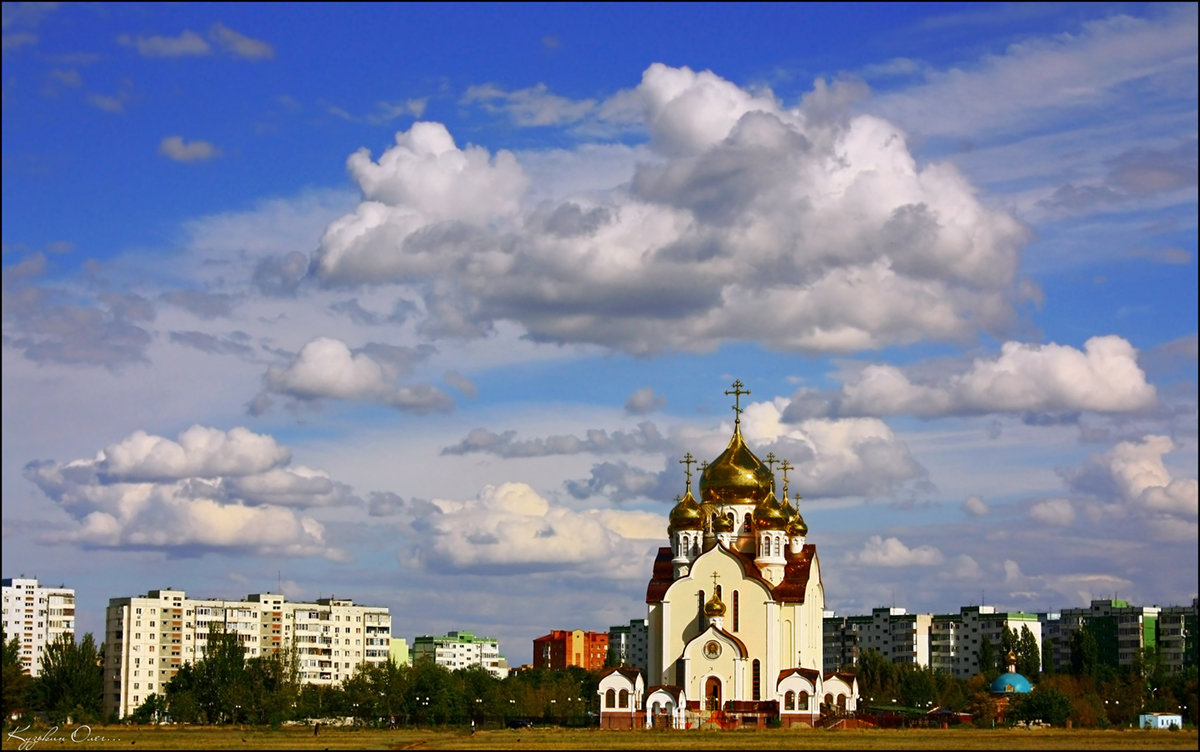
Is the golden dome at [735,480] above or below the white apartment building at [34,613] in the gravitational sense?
above

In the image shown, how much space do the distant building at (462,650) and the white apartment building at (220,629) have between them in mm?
39790

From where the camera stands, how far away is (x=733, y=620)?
7006 cm

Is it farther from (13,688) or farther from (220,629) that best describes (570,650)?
(13,688)

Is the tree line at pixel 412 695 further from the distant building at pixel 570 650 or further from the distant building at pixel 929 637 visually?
the distant building at pixel 570 650

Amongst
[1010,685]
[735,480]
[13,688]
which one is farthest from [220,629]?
[1010,685]

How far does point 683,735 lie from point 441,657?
11676cm

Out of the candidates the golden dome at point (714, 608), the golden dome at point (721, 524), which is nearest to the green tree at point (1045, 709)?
the golden dome at point (714, 608)

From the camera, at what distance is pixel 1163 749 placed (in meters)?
43.8

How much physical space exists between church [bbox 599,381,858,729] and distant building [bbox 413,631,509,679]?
95689mm

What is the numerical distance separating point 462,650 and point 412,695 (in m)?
99.5

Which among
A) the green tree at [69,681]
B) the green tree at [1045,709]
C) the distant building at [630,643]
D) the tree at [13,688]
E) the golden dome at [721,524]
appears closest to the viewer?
the green tree at [1045,709]

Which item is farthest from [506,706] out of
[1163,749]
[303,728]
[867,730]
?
[1163,749]

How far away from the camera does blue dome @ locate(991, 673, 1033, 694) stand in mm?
74188

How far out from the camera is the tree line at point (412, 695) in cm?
7300
